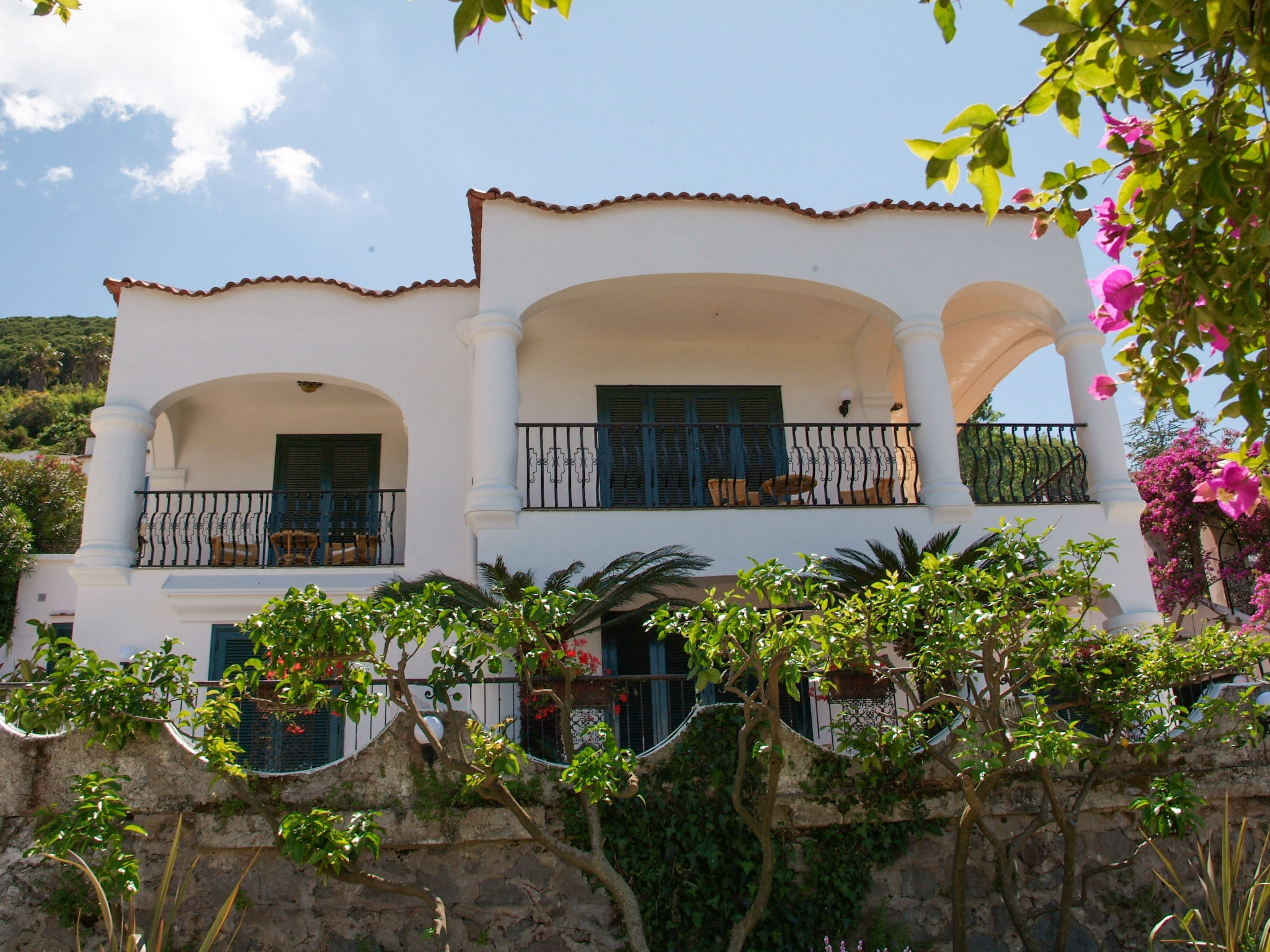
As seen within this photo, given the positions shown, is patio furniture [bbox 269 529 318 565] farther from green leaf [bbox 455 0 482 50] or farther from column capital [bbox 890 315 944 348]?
green leaf [bbox 455 0 482 50]

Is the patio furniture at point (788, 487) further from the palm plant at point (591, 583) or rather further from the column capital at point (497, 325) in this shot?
the column capital at point (497, 325)

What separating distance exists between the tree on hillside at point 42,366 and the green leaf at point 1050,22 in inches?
1956

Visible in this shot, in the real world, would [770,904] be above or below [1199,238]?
below

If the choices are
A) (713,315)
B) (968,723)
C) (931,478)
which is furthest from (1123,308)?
(713,315)

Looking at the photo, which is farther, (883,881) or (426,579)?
(426,579)

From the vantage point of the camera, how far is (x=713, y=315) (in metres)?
11.4

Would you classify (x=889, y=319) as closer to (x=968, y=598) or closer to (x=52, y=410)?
(x=968, y=598)

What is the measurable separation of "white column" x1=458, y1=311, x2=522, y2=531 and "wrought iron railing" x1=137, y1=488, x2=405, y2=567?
6.83ft

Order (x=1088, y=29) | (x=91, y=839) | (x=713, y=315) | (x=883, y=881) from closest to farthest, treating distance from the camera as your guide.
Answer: (x=1088, y=29)
(x=91, y=839)
(x=883, y=881)
(x=713, y=315)

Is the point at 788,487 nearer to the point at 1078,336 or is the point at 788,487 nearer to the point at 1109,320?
the point at 1078,336

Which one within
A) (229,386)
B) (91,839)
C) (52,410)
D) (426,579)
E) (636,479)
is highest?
(52,410)

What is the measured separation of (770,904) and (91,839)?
11.9 feet

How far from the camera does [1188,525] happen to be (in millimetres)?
14609

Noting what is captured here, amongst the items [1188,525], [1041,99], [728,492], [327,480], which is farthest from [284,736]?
[1188,525]
